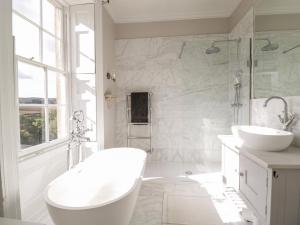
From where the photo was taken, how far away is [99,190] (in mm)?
2289

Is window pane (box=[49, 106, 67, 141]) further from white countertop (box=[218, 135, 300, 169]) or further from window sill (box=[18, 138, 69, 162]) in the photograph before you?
white countertop (box=[218, 135, 300, 169])

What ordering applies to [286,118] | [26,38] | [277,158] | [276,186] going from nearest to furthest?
[276,186], [277,158], [286,118], [26,38]

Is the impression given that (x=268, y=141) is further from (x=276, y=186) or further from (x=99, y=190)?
(x=99, y=190)

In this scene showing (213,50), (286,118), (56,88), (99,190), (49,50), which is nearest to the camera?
(286,118)

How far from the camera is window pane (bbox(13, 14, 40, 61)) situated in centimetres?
187

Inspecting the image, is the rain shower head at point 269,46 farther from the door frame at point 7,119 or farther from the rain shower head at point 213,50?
the door frame at point 7,119

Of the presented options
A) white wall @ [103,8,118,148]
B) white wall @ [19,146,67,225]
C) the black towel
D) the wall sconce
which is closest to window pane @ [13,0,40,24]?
white wall @ [103,8,118,148]

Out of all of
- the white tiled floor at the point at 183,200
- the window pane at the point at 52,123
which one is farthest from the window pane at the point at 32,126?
the white tiled floor at the point at 183,200

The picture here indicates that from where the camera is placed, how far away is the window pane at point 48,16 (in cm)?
236

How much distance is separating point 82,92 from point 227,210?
2.49 m

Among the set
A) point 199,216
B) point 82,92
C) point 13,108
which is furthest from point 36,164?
point 199,216

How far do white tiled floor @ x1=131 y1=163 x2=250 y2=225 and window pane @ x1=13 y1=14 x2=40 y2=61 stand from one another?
6.87 feet

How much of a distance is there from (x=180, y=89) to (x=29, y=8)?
252 cm

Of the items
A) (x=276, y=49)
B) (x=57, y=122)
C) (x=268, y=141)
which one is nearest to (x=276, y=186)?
(x=268, y=141)
